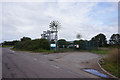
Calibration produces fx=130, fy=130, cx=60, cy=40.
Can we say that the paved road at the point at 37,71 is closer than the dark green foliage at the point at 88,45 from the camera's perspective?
Yes

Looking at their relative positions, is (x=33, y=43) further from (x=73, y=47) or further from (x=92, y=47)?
(x=92, y=47)

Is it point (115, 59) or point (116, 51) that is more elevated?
point (116, 51)

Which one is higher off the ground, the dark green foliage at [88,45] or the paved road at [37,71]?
the dark green foliage at [88,45]

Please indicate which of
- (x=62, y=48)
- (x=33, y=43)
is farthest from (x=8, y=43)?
(x=62, y=48)

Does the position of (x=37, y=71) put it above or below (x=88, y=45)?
below

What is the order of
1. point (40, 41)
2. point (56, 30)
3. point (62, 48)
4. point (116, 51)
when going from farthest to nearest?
point (40, 41) → point (56, 30) → point (62, 48) → point (116, 51)

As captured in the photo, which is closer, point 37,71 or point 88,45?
point 37,71

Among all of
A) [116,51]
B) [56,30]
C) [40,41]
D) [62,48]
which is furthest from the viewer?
[40,41]

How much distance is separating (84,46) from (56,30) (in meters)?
7.44

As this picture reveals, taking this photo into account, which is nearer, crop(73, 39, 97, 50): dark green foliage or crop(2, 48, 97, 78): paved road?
crop(2, 48, 97, 78): paved road

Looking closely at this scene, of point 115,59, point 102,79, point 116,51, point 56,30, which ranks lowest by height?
point 102,79

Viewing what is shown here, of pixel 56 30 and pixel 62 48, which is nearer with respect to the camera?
pixel 62 48

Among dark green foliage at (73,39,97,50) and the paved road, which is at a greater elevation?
dark green foliage at (73,39,97,50)

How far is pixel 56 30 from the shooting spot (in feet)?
99.8
